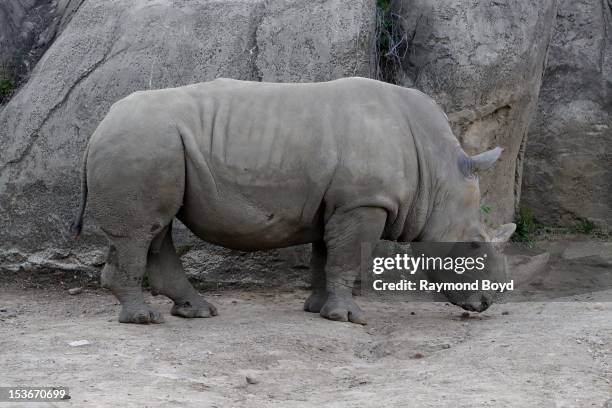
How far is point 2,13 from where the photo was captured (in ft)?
31.8

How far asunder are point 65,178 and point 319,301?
98.8 inches

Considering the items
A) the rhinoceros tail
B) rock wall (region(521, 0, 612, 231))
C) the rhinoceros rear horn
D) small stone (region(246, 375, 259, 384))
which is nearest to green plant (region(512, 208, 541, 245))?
rock wall (region(521, 0, 612, 231))

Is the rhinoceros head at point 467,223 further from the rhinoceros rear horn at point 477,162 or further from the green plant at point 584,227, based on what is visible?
the green plant at point 584,227

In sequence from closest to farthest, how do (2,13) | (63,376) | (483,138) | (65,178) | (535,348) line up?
(63,376)
(535,348)
(65,178)
(483,138)
(2,13)

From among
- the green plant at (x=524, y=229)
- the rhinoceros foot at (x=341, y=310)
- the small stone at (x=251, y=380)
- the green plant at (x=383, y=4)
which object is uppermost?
the green plant at (x=383, y=4)

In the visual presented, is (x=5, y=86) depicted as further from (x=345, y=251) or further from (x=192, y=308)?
(x=345, y=251)

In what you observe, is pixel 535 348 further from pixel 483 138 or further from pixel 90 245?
pixel 90 245

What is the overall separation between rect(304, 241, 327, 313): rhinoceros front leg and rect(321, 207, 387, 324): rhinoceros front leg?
0.78 ft

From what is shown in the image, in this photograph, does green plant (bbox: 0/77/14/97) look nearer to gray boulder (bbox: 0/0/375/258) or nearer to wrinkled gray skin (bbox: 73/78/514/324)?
gray boulder (bbox: 0/0/375/258)

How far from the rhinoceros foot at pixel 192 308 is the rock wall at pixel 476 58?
2.94 metres

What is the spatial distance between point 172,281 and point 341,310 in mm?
1217

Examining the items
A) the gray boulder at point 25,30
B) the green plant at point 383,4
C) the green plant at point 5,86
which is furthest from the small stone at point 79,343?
the green plant at point 383,4

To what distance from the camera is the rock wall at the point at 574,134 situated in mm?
10477

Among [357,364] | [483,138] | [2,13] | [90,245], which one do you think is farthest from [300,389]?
[2,13]
